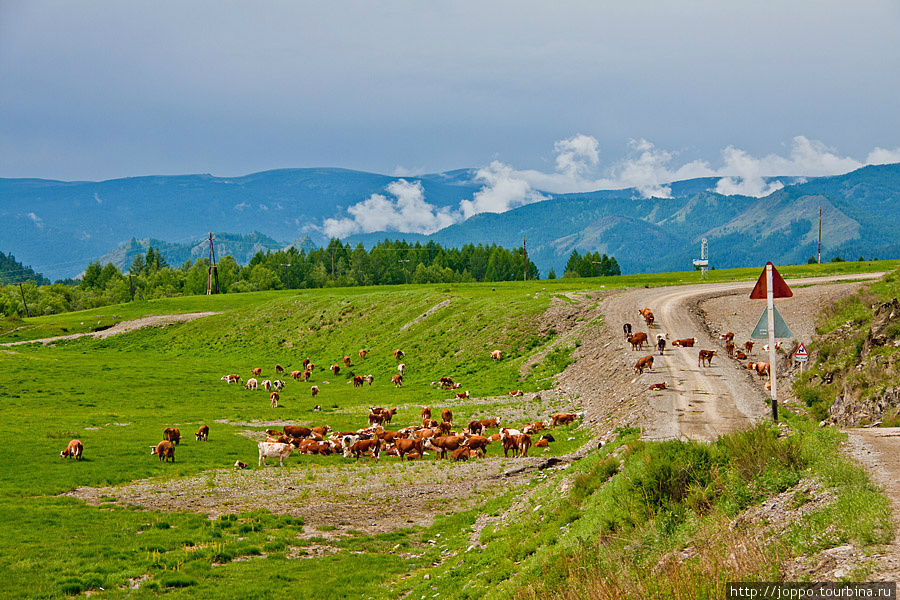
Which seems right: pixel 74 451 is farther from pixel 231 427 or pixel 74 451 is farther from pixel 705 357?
pixel 705 357

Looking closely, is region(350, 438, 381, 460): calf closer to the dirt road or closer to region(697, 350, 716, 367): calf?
the dirt road

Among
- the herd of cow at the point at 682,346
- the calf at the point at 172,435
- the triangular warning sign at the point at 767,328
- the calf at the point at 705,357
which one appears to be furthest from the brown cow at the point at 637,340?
the calf at the point at 172,435

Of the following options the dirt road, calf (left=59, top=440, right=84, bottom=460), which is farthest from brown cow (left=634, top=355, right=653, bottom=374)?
calf (left=59, top=440, right=84, bottom=460)

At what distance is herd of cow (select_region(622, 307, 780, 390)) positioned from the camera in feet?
108

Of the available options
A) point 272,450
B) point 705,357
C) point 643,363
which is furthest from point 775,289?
point 272,450

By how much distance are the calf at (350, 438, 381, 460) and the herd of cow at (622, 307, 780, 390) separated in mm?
13704

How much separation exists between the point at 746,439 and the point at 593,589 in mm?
6538

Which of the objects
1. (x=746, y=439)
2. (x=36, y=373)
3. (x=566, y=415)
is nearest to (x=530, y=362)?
Answer: (x=566, y=415)

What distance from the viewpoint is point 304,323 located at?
270 ft

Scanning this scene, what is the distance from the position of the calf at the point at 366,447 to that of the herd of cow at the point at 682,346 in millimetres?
13704

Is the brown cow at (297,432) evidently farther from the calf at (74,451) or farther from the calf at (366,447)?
the calf at (74,451)

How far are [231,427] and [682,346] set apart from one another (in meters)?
29.6

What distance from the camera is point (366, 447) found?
2953cm

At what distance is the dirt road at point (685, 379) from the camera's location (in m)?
23.0
